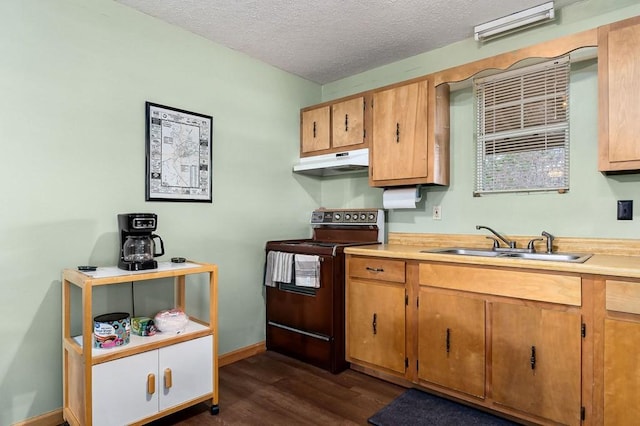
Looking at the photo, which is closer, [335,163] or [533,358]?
[533,358]

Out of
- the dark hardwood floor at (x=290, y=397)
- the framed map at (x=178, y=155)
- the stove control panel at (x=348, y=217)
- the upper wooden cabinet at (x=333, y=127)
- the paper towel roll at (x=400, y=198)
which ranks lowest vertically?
the dark hardwood floor at (x=290, y=397)

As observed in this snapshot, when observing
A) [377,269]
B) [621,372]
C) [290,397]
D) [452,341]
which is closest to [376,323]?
[377,269]

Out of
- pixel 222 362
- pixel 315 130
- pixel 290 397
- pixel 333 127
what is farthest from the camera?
pixel 315 130

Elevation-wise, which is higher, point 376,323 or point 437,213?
point 437,213

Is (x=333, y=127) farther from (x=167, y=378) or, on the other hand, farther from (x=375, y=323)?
(x=167, y=378)

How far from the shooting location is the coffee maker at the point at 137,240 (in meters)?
2.08

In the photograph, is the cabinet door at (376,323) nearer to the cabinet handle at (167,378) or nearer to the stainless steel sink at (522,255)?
the stainless steel sink at (522,255)

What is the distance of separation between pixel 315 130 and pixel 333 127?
219 millimetres

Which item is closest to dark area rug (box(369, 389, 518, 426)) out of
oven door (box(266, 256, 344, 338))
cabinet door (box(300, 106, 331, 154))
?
oven door (box(266, 256, 344, 338))

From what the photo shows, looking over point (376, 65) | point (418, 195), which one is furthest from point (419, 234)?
point (376, 65)

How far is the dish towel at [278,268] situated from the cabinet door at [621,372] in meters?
1.99

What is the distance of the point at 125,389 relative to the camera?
6.08ft

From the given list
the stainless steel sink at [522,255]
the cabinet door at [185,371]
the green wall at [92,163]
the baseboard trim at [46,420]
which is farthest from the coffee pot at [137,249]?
the stainless steel sink at [522,255]

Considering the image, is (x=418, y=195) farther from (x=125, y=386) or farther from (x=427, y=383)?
(x=125, y=386)
